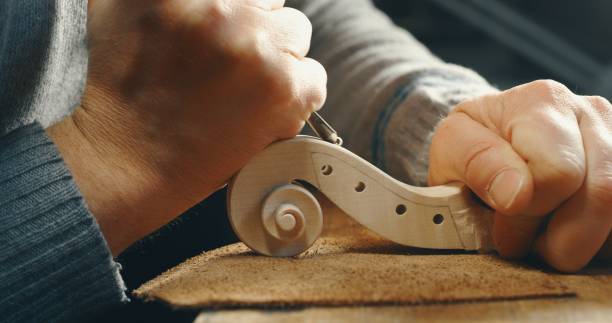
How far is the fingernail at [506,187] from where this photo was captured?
637mm

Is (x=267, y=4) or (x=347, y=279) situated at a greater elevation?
(x=267, y=4)

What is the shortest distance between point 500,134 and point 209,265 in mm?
330

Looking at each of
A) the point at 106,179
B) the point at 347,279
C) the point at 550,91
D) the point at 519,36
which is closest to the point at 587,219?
the point at 550,91

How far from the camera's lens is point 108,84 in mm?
688

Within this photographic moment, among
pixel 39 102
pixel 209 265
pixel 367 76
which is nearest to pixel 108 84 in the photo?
pixel 39 102

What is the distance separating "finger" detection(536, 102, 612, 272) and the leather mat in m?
0.03

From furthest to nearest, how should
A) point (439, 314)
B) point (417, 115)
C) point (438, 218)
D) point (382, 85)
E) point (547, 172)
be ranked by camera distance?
point (382, 85)
point (417, 115)
point (438, 218)
point (547, 172)
point (439, 314)

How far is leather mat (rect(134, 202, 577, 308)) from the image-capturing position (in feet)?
1.77

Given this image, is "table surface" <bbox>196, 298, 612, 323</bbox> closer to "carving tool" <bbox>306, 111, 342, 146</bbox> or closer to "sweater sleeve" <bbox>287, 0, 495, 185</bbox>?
"carving tool" <bbox>306, 111, 342, 146</bbox>

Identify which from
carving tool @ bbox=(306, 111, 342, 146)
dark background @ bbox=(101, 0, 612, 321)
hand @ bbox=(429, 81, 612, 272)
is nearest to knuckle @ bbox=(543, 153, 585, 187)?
hand @ bbox=(429, 81, 612, 272)

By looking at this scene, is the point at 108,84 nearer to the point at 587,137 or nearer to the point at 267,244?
the point at 267,244

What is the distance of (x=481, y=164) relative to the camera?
2.27 feet

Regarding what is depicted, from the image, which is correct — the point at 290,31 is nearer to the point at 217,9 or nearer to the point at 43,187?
the point at 217,9

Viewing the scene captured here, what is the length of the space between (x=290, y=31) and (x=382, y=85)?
1.62ft
